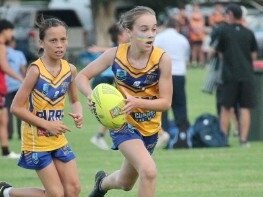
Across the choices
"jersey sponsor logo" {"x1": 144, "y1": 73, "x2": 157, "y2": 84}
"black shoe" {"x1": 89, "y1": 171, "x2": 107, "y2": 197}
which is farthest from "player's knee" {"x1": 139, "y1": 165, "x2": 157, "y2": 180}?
"black shoe" {"x1": 89, "y1": 171, "x2": 107, "y2": 197}

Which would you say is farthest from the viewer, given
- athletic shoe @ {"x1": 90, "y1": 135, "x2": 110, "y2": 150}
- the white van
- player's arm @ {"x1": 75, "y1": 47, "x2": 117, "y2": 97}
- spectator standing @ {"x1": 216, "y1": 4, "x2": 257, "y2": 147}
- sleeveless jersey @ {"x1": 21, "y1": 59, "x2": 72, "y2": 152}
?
the white van

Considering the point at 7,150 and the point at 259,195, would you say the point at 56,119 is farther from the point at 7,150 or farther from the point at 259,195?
the point at 7,150

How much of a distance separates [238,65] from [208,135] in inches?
45.5

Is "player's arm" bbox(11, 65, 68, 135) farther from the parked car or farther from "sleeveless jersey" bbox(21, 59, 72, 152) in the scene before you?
the parked car

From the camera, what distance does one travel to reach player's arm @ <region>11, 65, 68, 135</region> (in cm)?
1000

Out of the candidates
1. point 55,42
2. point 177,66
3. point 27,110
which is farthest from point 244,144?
point 27,110

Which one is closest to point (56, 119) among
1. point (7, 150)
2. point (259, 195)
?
point (259, 195)

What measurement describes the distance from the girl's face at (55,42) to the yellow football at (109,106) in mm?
482

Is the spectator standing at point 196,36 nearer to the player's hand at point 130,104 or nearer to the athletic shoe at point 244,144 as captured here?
the athletic shoe at point 244,144

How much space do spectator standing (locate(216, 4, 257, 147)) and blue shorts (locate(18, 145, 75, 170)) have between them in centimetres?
806

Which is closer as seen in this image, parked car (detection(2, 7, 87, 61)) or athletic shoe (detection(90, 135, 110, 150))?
athletic shoe (detection(90, 135, 110, 150))

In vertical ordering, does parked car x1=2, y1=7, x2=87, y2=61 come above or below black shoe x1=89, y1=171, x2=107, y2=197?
below

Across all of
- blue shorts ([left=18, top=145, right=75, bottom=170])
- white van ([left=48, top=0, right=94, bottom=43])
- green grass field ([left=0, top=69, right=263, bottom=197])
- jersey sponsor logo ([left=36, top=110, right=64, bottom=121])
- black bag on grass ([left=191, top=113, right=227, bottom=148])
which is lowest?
white van ([left=48, top=0, right=94, bottom=43])

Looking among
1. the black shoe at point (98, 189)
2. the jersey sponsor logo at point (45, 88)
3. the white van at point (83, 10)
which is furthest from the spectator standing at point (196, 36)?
the jersey sponsor logo at point (45, 88)
